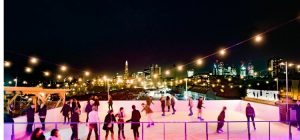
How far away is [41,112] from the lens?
14836 mm

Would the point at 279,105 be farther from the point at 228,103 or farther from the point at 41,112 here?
the point at 41,112

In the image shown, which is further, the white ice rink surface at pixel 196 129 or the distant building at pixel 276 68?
the distant building at pixel 276 68

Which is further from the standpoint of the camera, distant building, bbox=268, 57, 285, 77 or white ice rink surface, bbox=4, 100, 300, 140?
distant building, bbox=268, 57, 285, 77

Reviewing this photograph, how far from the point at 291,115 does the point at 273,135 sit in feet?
11.2

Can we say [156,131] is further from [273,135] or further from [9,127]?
[9,127]

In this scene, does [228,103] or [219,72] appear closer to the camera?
[228,103]

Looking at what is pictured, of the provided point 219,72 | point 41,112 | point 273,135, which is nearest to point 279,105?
point 273,135

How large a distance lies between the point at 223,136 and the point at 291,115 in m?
5.03

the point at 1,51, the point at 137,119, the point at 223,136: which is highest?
the point at 1,51

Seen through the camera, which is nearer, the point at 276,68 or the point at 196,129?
the point at 196,129

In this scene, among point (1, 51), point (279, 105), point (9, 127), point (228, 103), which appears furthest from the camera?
point (228, 103)

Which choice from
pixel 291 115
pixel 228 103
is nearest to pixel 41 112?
pixel 291 115

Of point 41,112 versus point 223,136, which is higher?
point 41,112

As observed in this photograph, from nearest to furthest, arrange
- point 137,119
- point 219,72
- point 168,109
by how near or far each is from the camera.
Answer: point 137,119 → point 168,109 → point 219,72
